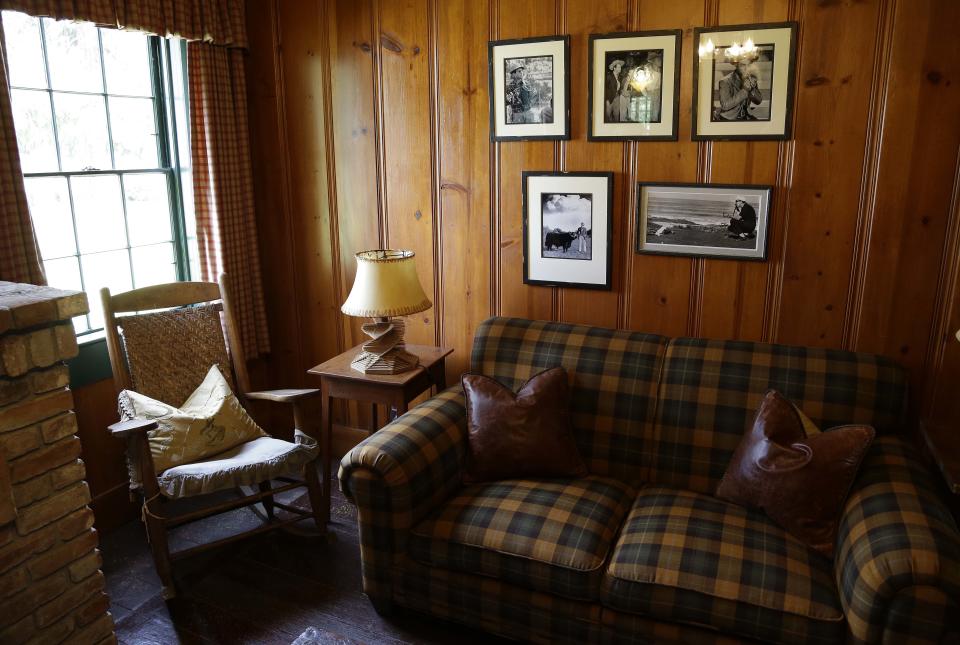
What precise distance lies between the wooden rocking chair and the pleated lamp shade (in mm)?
A: 447

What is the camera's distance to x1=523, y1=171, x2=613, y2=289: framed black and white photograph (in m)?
2.95

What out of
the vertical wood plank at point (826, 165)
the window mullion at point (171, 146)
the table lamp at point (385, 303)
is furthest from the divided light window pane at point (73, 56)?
the vertical wood plank at point (826, 165)

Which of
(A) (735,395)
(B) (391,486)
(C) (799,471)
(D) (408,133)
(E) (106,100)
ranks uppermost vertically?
(E) (106,100)

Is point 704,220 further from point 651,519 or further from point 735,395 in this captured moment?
point 651,519

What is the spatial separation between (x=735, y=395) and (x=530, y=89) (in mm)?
1493

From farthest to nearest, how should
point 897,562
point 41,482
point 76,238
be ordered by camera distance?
point 76,238 < point 41,482 < point 897,562

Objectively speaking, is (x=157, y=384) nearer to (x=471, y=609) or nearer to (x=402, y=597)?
(x=402, y=597)

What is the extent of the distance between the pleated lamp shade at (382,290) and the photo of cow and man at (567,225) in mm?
633

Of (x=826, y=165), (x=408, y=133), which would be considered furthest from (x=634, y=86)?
(x=408, y=133)

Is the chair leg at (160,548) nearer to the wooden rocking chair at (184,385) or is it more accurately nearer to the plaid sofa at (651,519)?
the wooden rocking chair at (184,385)

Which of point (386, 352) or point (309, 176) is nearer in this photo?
point (386, 352)

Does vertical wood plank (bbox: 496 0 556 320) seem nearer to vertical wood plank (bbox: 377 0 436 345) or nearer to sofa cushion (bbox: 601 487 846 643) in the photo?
vertical wood plank (bbox: 377 0 436 345)

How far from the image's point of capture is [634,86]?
9.14 ft

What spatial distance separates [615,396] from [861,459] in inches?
33.5
